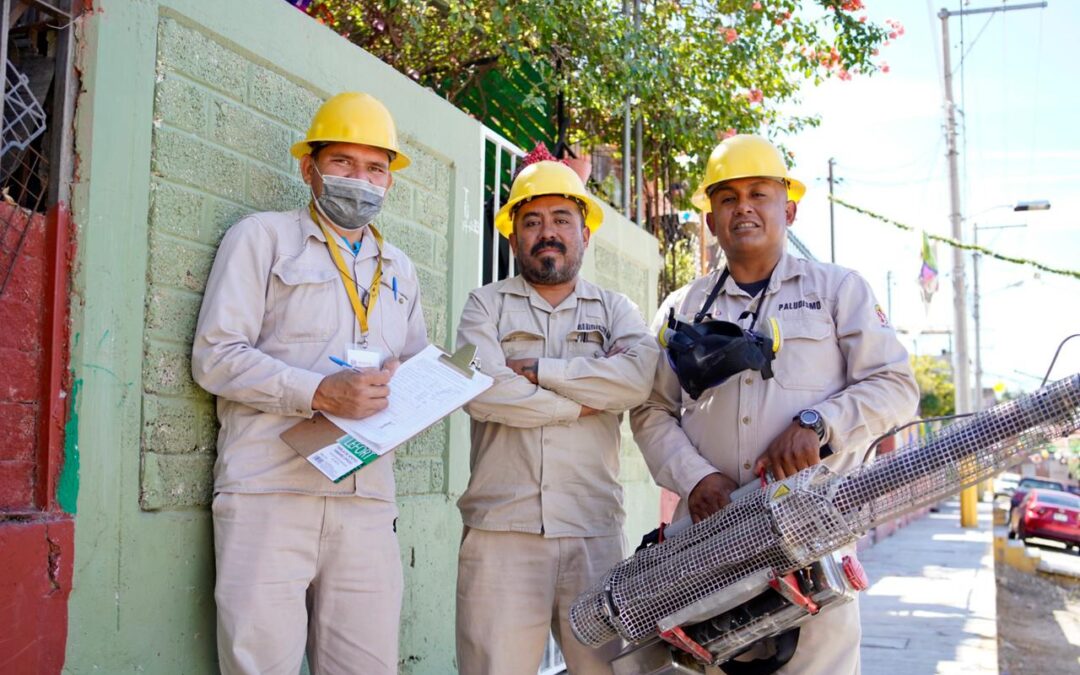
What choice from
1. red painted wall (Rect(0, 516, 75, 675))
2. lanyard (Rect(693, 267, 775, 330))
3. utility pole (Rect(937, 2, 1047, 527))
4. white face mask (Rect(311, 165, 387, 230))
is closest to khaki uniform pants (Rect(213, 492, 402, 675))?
red painted wall (Rect(0, 516, 75, 675))

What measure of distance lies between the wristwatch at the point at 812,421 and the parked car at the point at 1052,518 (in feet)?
82.9

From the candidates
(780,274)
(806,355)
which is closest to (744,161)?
(780,274)

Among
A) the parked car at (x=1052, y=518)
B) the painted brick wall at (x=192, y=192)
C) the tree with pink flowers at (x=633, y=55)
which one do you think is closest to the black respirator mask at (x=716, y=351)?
the painted brick wall at (x=192, y=192)

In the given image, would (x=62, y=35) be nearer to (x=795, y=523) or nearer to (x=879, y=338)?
(x=795, y=523)

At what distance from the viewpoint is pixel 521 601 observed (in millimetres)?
3627

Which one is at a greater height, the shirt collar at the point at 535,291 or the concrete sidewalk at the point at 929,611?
the shirt collar at the point at 535,291

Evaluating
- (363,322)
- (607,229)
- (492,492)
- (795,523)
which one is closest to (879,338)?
(795,523)

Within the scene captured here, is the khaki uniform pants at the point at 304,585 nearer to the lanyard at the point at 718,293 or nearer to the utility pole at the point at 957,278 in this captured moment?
the lanyard at the point at 718,293

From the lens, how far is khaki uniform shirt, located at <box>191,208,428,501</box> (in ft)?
10.1

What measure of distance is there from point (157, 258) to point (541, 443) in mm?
1480

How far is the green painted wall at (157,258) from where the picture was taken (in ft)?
9.67

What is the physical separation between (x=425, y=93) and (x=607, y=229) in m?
2.31

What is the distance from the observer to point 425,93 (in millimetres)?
5023

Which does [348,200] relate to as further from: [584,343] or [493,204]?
[493,204]
